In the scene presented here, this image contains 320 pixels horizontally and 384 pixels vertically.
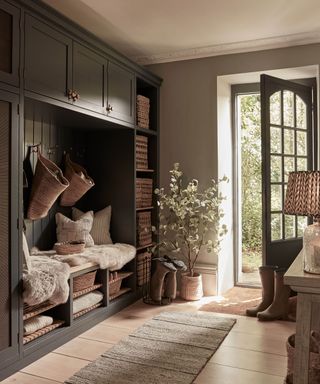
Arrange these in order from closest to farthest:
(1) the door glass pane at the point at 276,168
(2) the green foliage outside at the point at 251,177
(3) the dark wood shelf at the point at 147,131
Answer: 1. (1) the door glass pane at the point at 276,168
2. (3) the dark wood shelf at the point at 147,131
3. (2) the green foliage outside at the point at 251,177

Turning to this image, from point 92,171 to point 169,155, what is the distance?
2.92ft

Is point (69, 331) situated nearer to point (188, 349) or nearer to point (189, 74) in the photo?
point (188, 349)

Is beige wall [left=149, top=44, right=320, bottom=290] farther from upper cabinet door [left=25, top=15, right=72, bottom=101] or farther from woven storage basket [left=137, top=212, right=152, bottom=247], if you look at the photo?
upper cabinet door [left=25, top=15, right=72, bottom=101]

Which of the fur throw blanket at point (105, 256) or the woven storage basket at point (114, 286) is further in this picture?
the woven storage basket at point (114, 286)

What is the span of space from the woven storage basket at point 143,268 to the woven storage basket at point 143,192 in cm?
53

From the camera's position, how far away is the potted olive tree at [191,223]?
3.95 meters

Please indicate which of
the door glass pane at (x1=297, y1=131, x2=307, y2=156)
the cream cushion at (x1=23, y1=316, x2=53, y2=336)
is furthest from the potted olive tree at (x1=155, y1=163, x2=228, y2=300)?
the cream cushion at (x1=23, y1=316, x2=53, y2=336)

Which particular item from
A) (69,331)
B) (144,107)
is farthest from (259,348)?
(144,107)

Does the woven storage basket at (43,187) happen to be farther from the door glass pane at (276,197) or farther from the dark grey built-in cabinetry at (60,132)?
the door glass pane at (276,197)

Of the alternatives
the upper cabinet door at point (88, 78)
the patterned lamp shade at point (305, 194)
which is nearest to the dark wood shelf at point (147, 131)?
the upper cabinet door at point (88, 78)

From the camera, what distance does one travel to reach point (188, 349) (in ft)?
9.07

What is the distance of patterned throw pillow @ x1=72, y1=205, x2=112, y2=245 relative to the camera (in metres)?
3.82

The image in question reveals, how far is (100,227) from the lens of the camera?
3844mm

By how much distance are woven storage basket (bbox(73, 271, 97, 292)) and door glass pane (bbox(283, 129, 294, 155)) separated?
223 cm
